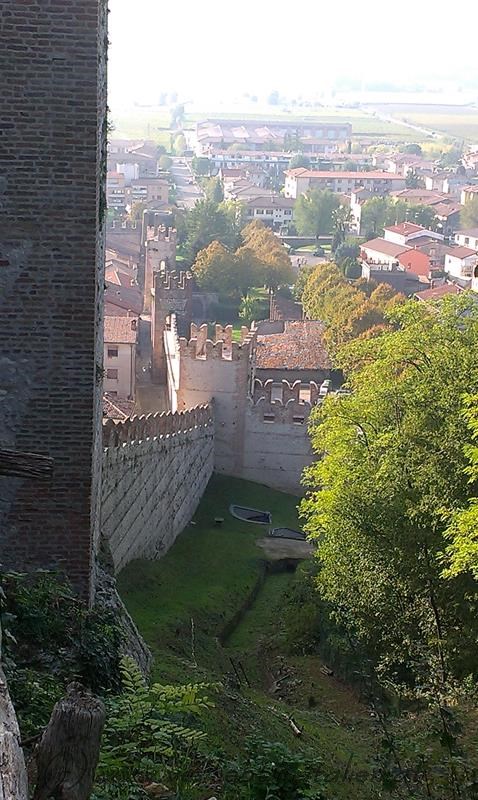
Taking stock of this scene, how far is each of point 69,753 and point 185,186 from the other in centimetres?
16051

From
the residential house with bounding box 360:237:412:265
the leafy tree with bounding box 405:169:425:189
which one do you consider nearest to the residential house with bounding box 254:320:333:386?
the residential house with bounding box 360:237:412:265

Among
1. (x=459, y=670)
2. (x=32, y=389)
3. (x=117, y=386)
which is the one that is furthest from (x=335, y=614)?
(x=117, y=386)

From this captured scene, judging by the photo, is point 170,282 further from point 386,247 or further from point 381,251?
point 386,247

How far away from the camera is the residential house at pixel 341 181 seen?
136750 millimetres

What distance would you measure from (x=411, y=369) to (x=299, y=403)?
41.3 ft

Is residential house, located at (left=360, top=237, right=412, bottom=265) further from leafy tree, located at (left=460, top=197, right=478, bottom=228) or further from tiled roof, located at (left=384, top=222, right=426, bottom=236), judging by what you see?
leafy tree, located at (left=460, top=197, right=478, bottom=228)

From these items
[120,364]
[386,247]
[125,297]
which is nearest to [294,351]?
[120,364]

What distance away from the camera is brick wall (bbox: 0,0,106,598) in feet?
30.0

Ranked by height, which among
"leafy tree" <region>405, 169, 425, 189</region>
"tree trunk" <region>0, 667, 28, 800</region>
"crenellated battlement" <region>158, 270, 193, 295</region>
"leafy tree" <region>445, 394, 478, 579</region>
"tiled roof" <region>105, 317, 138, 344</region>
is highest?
"tree trunk" <region>0, 667, 28, 800</region>

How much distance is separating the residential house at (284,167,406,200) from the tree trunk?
438 ft

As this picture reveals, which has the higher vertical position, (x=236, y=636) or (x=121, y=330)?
(x=121, y=330)

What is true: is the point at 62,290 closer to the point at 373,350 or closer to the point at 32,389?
the point at 32,389

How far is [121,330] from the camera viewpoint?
4228 centimetres

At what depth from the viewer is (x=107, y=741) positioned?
6.55 meters
